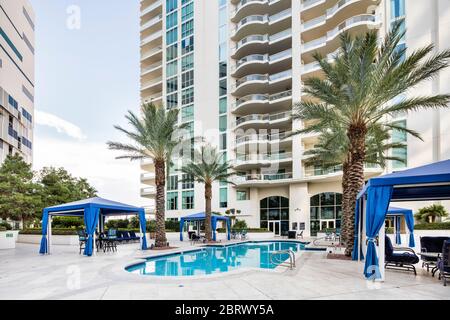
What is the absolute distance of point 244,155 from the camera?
43.3 meters

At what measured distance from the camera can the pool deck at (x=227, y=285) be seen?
25.6 ft

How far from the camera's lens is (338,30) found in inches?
1422

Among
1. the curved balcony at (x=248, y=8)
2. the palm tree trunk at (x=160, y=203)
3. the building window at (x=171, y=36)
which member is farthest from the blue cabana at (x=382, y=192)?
the building window at (x=171, y=36)

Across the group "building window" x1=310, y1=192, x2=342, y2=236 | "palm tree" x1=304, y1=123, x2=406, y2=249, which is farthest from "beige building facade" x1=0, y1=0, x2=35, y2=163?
"building window" x1=310, y1=192, x2=342, y2=236

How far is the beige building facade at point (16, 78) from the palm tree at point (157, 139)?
2732cm

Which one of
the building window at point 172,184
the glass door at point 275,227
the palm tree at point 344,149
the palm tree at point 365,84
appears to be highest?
the palm tree at point 365,84

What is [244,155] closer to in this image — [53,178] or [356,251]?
[53,178]

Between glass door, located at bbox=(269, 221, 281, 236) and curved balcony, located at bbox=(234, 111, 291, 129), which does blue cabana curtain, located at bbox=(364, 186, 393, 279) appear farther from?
glass door, located at bbox=(269, 221, 281, 236)

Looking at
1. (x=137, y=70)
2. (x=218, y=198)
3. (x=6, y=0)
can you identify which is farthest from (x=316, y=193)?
(x=6, y=0)

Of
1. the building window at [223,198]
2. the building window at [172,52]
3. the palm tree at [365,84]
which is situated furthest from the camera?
the building window at [172,52]

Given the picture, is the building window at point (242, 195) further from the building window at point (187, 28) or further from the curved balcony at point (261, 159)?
the building window at point (187, 28)

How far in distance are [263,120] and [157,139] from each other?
23.2m

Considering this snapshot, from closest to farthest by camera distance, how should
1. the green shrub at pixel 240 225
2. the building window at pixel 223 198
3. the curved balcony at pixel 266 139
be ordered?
the green shrub at pixel 240 225 < the curved balcony at pixel 266 139 < the building window at pixel 223 198

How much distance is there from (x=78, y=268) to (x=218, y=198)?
32.8m
